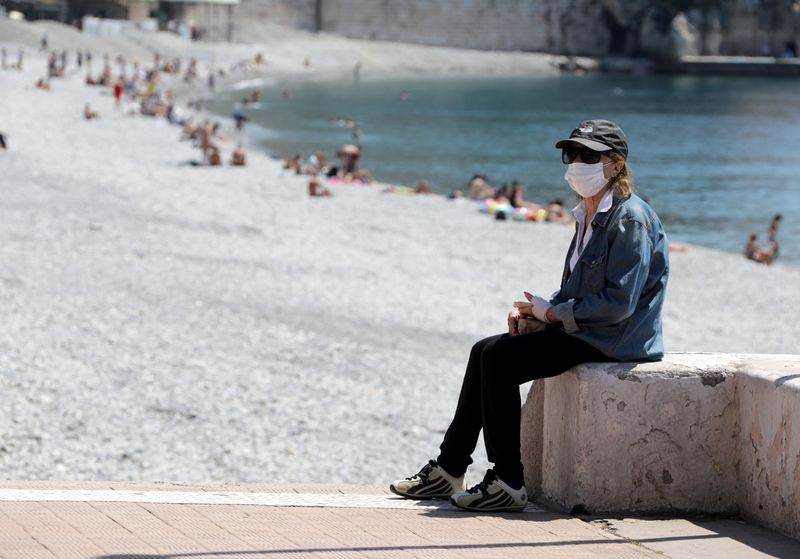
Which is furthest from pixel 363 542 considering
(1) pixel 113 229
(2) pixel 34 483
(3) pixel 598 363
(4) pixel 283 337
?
(1) pixel 113 229

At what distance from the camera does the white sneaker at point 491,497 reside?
492 centimetres

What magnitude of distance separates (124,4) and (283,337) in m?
69.6

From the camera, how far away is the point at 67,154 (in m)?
28.2

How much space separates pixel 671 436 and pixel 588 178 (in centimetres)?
104

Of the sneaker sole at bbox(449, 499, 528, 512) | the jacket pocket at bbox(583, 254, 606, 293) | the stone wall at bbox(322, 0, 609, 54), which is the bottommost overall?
the sneaker sole at bbox(449, 499, 528, 512)

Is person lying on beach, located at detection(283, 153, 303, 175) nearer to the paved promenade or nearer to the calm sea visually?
the calm sea

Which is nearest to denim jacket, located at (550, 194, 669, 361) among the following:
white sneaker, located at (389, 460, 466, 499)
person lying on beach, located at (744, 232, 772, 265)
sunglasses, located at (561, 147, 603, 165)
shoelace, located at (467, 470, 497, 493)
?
sunglasses, located at (561, 147, 603, 165)

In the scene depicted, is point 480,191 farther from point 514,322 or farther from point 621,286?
point 621,286

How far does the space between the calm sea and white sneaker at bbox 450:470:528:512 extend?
21285mm

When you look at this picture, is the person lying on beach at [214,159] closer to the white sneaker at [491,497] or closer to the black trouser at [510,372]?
the black trouser at [510,372]

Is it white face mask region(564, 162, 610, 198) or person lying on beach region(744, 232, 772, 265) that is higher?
white face mask region(564, 162, 610, 198)

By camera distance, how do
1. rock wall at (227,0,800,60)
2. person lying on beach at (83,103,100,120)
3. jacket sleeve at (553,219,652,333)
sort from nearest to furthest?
1. jacket sleeve at (553,219,652,333)
2. person lying on beach at (83,103,100,120)
3. rock wall at (227,0,800,60)

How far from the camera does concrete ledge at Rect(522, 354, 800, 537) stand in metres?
4.83

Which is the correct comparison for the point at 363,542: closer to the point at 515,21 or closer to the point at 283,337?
the point at 283,337
